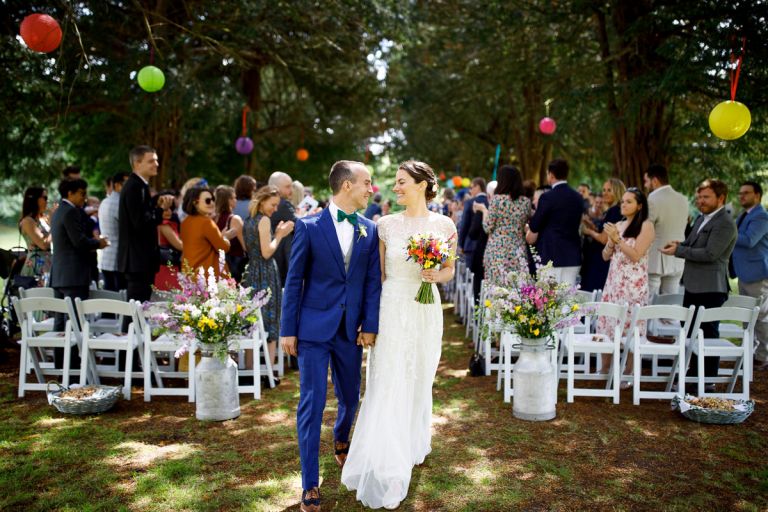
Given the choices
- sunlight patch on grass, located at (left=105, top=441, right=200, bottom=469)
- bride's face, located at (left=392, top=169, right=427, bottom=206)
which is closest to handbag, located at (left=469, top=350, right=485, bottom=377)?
sunlight patch on grass, located at (left=105, top=441, right=200, bottom=469)

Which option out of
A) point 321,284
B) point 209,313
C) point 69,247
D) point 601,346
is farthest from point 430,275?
point 69,247

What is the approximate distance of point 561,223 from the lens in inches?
309

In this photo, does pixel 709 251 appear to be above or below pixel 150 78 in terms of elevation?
below

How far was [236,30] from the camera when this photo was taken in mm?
12281

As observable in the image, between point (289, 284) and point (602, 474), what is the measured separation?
2.63 metres

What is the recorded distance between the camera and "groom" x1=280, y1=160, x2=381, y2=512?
13.1 feet

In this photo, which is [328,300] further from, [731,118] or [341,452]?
[731,118]

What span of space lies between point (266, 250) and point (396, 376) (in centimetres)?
306

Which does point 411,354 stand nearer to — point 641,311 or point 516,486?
point 516,486

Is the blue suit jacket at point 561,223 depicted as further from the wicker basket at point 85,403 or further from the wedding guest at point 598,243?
the wicker basket at point 85,403

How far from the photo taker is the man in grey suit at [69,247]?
7047 mm

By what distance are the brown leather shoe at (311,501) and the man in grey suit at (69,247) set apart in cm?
432

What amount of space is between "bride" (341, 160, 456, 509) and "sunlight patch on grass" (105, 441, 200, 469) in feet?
5.20

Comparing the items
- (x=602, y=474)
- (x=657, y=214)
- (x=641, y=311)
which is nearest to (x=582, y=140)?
(x=657, y=214)
